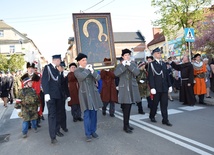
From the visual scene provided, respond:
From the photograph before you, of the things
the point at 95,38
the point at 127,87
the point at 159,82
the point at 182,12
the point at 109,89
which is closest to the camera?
the point at 127,87

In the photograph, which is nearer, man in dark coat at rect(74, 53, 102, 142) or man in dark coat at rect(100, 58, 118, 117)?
man in dark coat at rect(74, 53, 102, 142)

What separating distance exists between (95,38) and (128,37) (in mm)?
62658

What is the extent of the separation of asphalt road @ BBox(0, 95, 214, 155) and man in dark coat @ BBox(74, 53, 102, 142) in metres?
0.33

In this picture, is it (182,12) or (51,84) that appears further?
(182,12)

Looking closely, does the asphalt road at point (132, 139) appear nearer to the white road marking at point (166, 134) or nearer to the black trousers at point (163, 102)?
the white road marking at point (166, 134)

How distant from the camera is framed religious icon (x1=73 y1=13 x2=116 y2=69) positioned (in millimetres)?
7766

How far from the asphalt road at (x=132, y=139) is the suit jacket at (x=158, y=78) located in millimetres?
968

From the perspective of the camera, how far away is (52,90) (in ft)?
17.1

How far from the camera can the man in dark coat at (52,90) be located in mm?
5090

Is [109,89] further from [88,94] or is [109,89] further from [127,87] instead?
[88,94]

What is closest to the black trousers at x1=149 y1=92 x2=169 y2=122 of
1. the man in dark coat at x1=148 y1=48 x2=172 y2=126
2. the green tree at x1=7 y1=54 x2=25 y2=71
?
the man in dark coat at x1=148 y1=48 x2=172 y2=126

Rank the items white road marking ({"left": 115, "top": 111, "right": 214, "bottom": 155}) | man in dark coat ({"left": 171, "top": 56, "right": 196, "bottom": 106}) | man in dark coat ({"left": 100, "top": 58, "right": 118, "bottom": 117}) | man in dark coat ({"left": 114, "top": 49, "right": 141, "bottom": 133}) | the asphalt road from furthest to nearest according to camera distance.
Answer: man in dark coat ({"left": 171, "top": 56, "right": 196, "bottom": 106}), man in dark coat ({"left": 100, "top": 58, "right": 118, "bottom": 117}), man in dark coat ({"left": 114, "top": 49, "right": 141, "bottom": 133}), the asphalt road, white road marking ({"left": 115, "top": 111, "right": 214, "bottom": 155})

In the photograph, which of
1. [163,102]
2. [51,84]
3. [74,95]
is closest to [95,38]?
[74,95]

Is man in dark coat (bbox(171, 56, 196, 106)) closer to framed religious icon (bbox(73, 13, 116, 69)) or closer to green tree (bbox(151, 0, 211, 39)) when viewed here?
framed religious icon (bbox(73, 13, 116, 69))
